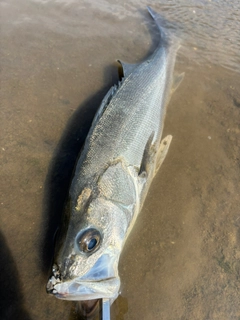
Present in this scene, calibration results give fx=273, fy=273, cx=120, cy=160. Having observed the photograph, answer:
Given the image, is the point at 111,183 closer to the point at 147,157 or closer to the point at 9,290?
the point at 147,157

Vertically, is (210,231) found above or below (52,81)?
below

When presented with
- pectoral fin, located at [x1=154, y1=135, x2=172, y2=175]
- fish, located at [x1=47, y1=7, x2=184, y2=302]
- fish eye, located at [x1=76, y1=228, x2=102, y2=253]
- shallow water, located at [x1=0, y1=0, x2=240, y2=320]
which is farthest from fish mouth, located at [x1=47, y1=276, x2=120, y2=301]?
pectoral fin, located at [x1=154, y1=135, x2=172, y2=175]

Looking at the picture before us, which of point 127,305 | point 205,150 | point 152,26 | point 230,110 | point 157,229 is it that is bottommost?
point 127,305

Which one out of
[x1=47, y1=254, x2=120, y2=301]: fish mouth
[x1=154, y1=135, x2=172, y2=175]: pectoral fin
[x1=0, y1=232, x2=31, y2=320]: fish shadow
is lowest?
[x1=0, y1=232, x2=31, y2=320]: fish shadow

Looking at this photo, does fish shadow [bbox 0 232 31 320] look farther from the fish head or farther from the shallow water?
the fish head

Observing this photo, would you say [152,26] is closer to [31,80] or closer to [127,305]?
[31,80]

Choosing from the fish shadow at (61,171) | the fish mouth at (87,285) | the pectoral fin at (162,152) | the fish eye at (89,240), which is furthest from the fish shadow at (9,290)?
the pectoral fin at (162,152)

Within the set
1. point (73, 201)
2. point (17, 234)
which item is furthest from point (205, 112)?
point (17, 234)
